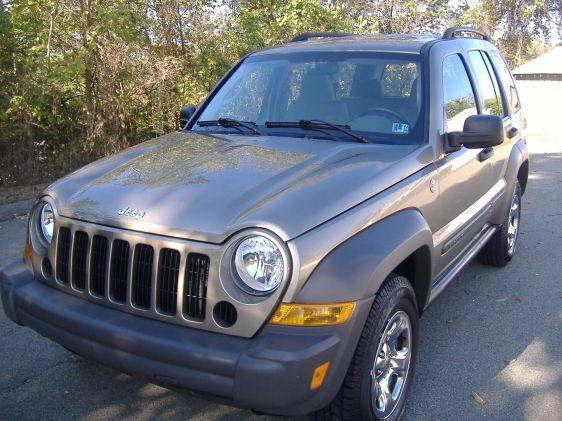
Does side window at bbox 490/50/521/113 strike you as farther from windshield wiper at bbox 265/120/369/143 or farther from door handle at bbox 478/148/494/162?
windshield wiper at bbox 265/120/369/143

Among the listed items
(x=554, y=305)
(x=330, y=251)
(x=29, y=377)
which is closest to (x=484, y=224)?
(x=554, y=305)

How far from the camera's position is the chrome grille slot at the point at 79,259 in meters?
2.77

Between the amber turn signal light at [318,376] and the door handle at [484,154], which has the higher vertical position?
the door handle at [484,154]

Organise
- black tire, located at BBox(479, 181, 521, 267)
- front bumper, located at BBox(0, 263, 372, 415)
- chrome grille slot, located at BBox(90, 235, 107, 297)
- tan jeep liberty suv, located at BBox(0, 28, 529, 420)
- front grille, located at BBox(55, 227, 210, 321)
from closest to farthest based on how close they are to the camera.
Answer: front bumper, located at BBox(0, 263, 372, 415) < tan jeep liberty suv, located at BBox(0, 28, 529, 420) < front grille, located at BBox(55, 227, 210, 321) < chrome grille slot, located at BBox(90, 235, 107, 297) < black tire, located at BBox(479, 181, 521, 267)

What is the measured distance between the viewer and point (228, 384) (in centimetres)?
228

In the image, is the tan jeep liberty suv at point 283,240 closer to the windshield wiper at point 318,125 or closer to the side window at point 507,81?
the windshield wiper at point 318,125

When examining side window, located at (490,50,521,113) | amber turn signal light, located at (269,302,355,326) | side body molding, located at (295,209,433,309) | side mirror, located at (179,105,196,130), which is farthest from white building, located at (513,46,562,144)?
amber turn signal light, located at (269,302,355,326)

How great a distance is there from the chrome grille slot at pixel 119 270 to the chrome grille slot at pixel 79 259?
7.7 inches

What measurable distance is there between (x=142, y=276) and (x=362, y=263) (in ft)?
3.17

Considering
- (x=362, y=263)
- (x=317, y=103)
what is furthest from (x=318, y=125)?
(x=362, y=263)

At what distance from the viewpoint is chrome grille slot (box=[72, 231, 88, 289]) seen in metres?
2.77

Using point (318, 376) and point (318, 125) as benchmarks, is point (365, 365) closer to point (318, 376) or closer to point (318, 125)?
point (318, 376)

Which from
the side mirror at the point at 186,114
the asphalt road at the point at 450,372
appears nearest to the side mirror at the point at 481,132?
the asphalt road at the point at 450,372

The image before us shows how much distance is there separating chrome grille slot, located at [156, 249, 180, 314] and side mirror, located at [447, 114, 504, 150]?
6.33 ft
